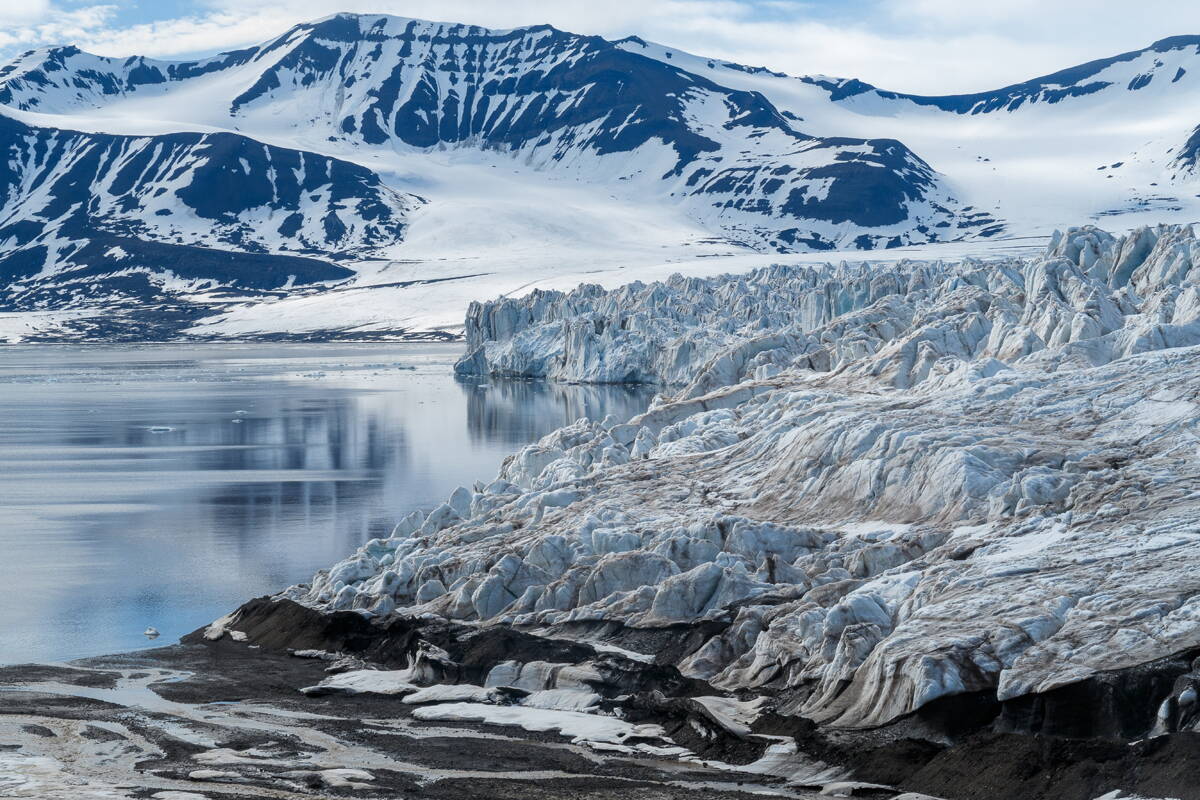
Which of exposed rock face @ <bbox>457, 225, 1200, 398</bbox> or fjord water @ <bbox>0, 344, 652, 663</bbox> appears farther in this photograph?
exposed rock face @ <bbox>457, 225, 1200, 398</bbox>

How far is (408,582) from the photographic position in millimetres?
26016

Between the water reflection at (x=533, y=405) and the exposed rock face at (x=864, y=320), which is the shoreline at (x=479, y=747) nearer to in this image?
the exposed rock face at (x=864, y=320)

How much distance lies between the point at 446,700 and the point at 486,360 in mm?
85980

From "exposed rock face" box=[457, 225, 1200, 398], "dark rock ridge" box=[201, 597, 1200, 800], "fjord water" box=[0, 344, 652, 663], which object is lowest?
"fjord water" box=[0, 344, 652, 663]

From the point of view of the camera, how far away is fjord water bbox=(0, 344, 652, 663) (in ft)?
97.4

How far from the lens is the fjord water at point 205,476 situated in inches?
1169

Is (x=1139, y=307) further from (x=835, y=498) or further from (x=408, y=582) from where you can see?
(x=408, y=582)

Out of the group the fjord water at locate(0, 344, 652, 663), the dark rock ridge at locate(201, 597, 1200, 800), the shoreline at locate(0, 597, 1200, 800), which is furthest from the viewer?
the fjord water at locate(0, 344, 652, 663)

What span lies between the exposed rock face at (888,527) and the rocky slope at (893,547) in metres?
0.05

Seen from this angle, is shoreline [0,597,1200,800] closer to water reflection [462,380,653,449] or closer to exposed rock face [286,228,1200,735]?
exposed rock face [286,228,1200,735]

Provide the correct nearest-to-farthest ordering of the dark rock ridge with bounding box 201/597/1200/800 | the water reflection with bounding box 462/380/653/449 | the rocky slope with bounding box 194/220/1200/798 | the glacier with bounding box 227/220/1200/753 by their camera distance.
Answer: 1. the dark rock ridge with bounding box 201/597/1200/800
2. the rocky slope with bounding box 194/220/1200/798
3. the glacier with bounding box 227/220/1200/753
4. the water reflection with bounding box 462/380/653/449

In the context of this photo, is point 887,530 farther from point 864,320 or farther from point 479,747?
point 864,320

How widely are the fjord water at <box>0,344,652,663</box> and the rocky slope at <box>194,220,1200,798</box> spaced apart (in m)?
4.37

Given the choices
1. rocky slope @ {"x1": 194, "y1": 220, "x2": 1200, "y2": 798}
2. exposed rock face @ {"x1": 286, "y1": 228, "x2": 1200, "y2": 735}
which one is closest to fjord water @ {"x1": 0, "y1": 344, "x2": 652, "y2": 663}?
rocky slope @ {"x1": 194, "y1": 220, "x2": 1200, "y2": 798}
